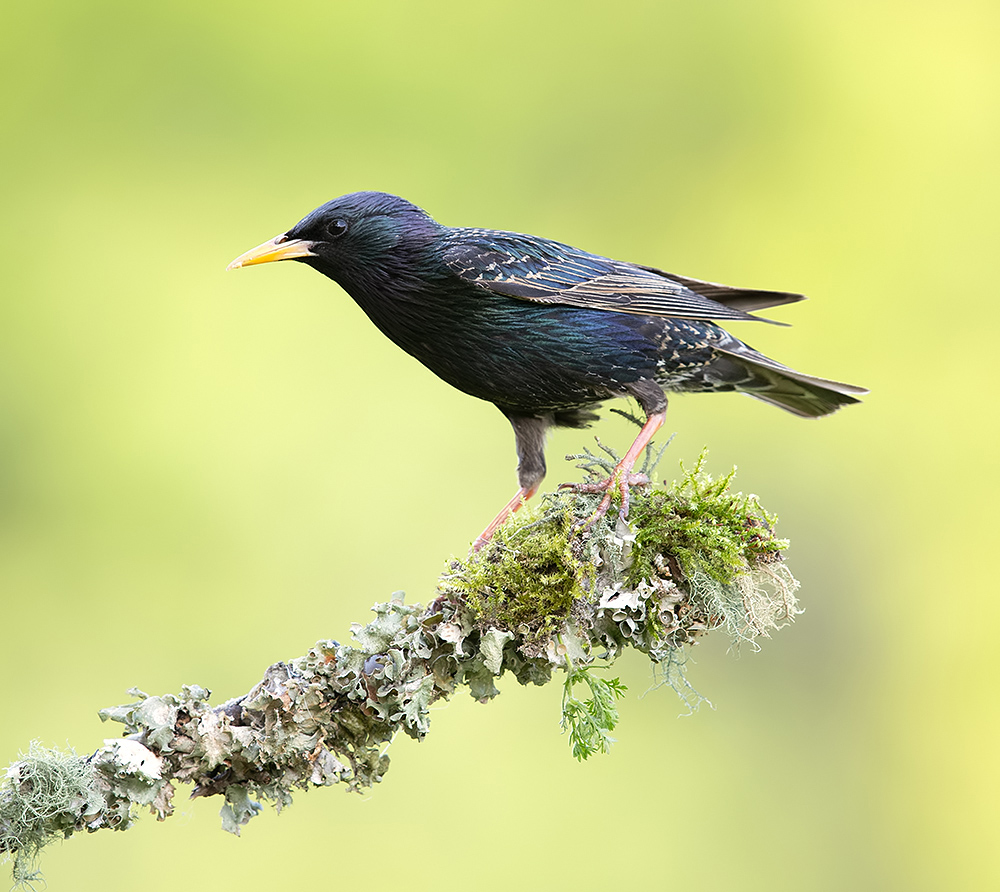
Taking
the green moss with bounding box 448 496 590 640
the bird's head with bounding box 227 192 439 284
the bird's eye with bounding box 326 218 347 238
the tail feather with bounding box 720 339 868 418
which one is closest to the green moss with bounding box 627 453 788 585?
the green moss with bounding box 448 496 590 640

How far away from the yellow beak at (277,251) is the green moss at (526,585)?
125 cm

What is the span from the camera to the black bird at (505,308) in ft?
11.3

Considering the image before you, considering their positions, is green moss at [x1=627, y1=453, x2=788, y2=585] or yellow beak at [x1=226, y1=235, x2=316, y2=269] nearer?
green moss at [x1=627, y1=453, x2=788, y2=585]

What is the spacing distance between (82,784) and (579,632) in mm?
1317

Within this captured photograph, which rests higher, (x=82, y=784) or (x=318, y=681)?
(x=318, y=681)

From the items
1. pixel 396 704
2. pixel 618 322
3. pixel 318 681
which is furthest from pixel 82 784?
pixel 618 322

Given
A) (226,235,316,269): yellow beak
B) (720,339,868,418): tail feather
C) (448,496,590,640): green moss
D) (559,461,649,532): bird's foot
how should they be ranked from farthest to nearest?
(720,339,868,418): tail feather, (226,235,316,269): yellow beak, (559,461,649,532): bird's foot, (448,496,590,640): green moss

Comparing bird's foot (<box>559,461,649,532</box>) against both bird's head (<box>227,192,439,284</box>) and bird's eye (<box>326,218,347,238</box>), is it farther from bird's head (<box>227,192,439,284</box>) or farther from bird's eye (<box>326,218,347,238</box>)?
bird's eye (<box>326,218,347,238</box>)

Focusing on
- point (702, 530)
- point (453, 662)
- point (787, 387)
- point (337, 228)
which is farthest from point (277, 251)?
point (787, 387)

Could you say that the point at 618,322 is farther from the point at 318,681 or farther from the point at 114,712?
the point at 114,712

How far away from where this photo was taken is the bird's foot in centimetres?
296

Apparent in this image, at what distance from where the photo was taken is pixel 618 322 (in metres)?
3.57

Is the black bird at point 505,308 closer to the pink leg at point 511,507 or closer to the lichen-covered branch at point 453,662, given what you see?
the pink leg at point 511,507

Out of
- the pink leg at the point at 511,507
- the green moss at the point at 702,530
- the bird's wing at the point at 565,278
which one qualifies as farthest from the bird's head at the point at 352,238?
the green moss at the point at 702,530
